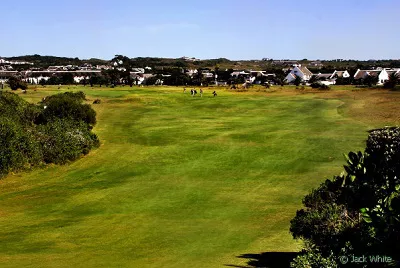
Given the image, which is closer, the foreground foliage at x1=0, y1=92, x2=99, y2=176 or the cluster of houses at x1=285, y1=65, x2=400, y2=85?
the foreground foliage at x1=0, y1=92, x2=99, y2=176

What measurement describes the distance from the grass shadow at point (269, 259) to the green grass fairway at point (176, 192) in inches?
18.5

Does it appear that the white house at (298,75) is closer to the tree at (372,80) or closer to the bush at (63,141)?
the tree at (372,80)

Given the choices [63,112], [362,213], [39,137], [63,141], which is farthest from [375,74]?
[362,213]

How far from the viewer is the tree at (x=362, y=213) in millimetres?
11508

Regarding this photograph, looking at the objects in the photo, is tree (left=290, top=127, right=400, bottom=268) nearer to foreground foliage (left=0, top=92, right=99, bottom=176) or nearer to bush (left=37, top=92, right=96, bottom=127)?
foreground foliage (left=0, top=92, right=99, bottom=176)

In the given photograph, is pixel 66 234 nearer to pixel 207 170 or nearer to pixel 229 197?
pixel 229 197

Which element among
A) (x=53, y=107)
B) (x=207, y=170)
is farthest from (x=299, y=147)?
(x=53, y=107)

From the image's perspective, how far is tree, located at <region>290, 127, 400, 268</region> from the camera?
11508 mm

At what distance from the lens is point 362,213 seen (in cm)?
1162

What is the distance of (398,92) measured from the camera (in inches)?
3435

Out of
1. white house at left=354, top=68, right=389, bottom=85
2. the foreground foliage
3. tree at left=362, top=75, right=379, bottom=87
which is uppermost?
white house at left=354, top=68, right=389, bottom=85

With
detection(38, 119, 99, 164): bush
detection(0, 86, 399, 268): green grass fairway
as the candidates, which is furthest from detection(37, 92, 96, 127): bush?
detection(38, 119, 99, 164): bush

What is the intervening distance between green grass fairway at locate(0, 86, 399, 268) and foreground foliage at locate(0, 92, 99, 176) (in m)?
1.35

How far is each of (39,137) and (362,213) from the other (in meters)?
36.0
